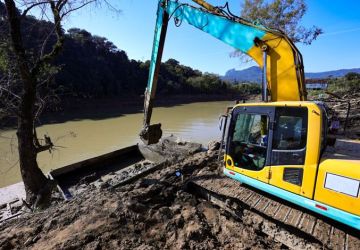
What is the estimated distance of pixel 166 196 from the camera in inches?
159

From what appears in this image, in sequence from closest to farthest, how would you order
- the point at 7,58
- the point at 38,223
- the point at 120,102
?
1. the point at 38,223
2. the point at 7,58
3. the point at 120,102

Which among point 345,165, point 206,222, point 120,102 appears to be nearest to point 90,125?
point 120,102

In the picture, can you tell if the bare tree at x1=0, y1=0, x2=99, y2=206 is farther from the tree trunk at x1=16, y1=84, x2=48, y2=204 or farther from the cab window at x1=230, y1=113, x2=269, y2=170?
the cab window at x1=230, y1=113, x2=269, y2=170

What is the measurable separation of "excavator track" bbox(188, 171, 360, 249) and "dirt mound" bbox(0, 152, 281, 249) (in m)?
0.17

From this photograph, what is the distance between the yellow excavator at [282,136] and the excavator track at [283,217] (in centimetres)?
23

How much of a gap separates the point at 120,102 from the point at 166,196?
26389 mm

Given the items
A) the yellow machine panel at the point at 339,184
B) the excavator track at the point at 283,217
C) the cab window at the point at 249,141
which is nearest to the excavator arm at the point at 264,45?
the cab window at the point at 249,141

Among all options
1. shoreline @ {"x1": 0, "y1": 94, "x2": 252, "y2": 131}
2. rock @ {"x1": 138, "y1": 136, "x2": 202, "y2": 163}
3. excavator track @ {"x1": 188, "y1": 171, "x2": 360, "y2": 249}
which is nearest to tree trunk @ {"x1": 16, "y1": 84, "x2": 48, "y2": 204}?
excavator track @ {"x1": 188, "y1": 171, "x2": 360, "y2": 249}

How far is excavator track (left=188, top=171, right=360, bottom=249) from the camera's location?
260cm

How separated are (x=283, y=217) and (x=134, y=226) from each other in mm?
1884

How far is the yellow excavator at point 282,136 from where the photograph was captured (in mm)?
2436

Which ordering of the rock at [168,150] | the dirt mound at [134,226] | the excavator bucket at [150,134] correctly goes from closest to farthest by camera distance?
the dirt mound at [134,226]
the excavator bucket at [150,134]
the rock at [168,150]

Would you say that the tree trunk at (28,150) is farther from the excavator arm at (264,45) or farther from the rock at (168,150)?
the rock at (168,150)

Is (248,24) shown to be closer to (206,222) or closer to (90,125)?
(206,222)
